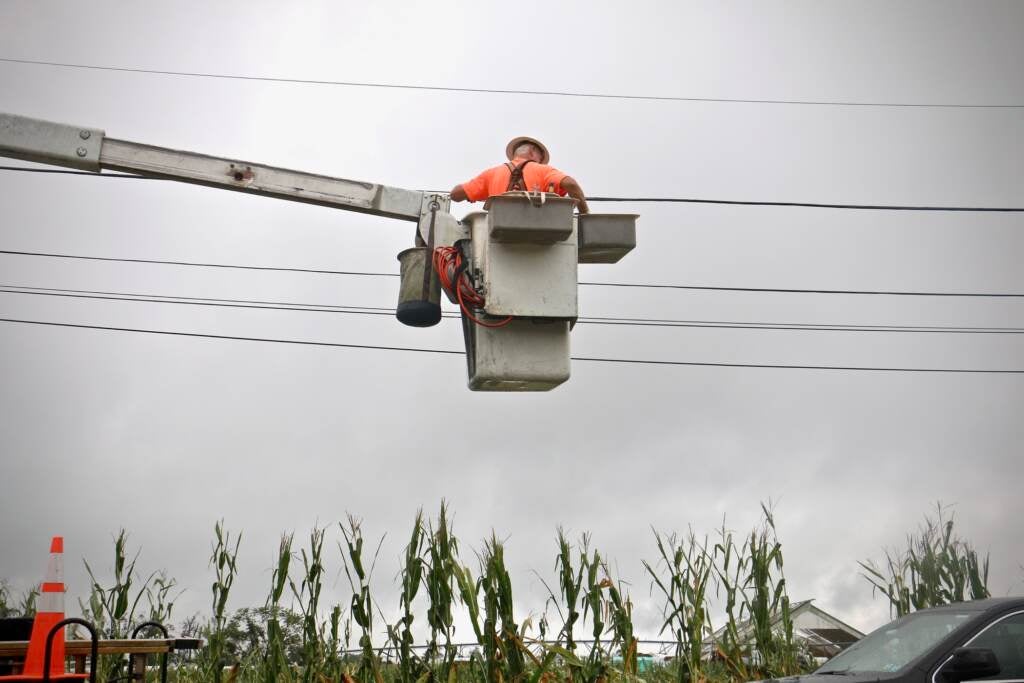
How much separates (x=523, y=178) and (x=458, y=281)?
89 cm

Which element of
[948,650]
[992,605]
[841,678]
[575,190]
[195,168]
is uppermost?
[195,168]

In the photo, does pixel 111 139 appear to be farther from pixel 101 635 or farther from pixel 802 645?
pixel 802 645

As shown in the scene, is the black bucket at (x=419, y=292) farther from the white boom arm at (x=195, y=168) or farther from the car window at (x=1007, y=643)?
the car window at (x=1007, y=643)

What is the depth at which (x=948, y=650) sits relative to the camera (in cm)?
647

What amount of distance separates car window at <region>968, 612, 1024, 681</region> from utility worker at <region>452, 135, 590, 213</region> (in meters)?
3.89

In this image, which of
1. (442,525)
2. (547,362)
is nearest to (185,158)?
(547,362)

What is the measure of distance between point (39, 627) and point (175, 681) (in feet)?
12.6

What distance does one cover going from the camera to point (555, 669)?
8.43 metres

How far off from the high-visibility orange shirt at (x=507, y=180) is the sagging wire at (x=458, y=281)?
1.32ft

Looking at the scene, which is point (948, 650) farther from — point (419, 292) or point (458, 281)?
point (419, 292)

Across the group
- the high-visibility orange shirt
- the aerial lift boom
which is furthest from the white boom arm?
the high-visibility orange shirt

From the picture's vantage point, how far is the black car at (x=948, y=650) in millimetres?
6297

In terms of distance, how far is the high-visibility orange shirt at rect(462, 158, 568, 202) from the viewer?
565 centimetres

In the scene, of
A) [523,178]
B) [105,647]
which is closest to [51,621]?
[105,647]
